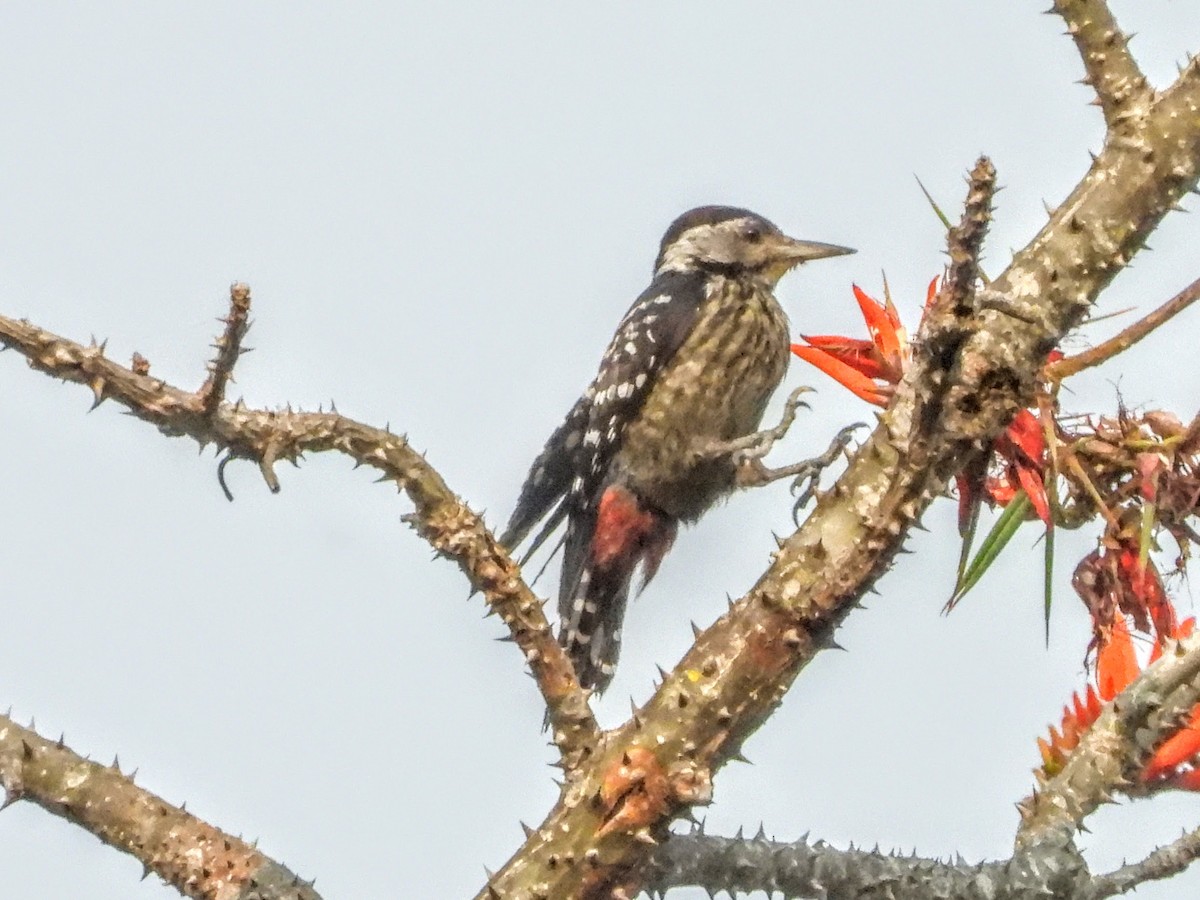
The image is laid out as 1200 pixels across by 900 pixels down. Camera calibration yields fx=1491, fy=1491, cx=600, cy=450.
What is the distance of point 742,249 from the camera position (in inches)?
239

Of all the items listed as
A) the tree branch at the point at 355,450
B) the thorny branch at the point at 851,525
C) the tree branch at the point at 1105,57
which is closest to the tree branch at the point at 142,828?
the thorny branch at the point at 851,525

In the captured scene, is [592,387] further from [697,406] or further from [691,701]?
[691,701]

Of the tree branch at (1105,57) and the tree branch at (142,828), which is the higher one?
the tree branch at (1105,57)

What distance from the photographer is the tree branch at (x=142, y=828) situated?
2.32 metres

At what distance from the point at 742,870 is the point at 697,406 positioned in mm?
3137

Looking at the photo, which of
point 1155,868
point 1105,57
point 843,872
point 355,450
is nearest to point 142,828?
point 355,450

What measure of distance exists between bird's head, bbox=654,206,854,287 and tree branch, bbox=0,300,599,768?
366 cm

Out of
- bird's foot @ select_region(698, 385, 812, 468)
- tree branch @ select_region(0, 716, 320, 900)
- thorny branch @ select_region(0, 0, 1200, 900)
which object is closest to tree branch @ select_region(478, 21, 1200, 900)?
thorny branch @ select_region(0, 0, 1200, 900)

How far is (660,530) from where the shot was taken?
18.6ft

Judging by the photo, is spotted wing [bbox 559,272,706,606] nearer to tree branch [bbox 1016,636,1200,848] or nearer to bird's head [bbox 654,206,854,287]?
bird's head [bbox 654,206,854,287]

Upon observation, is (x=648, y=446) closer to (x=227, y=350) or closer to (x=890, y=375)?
(x=890, y=375)

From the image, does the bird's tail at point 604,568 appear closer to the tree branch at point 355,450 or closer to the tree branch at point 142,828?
the tree branch at point 355,450

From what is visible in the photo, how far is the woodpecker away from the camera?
5.47 m

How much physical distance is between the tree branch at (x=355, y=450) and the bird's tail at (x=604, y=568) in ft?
9.48
